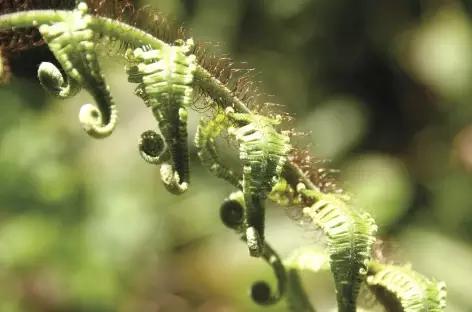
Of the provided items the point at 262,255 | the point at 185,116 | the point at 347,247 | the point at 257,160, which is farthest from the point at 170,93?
the point at 262,255

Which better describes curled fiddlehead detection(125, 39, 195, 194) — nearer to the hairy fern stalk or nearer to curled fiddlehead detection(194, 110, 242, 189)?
the hairy fern stalk

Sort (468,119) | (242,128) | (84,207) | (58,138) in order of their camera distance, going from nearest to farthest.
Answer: (242,128) → (84,207) → (58,138) → (468,119)

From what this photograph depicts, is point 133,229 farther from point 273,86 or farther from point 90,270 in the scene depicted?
point 273,86

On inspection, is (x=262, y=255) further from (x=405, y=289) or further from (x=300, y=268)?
(x=405, y=289)

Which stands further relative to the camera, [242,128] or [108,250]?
[108,250]

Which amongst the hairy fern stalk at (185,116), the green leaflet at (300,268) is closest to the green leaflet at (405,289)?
the hairy fern stalk at (185,116)

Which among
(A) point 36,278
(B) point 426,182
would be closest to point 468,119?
(B) point 426,182
